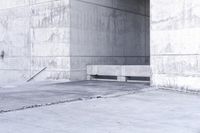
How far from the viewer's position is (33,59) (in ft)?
55.7

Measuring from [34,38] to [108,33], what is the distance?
423cm

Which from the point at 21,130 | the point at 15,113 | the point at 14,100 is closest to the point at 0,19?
the point at 14,100

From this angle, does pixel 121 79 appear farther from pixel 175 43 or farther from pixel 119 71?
pixel 175 43

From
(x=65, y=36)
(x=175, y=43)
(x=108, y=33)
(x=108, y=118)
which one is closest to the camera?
(x=108, y=118)

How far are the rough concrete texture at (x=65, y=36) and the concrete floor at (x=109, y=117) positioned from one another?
7.22 m

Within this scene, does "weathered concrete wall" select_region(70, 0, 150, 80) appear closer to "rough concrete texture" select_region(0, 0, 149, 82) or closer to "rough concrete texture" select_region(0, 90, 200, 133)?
"rough concrete texture" select_region(0, 0, 149, 82)

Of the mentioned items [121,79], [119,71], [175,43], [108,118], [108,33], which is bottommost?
[108,118]

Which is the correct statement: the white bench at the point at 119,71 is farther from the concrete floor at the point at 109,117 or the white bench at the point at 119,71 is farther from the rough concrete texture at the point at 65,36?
the concrete floor at the point at 109,117

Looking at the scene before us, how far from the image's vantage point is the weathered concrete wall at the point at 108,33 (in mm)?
15928

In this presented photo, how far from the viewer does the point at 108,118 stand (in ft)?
21.3

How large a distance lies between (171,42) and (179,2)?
154 centimetres

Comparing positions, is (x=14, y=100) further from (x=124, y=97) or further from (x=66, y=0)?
(x=66, y=0)

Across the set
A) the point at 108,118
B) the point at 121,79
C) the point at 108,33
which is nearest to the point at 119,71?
the point at 121,79

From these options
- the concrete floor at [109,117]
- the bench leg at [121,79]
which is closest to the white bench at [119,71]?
the bench leg at [121,79]
